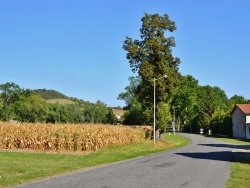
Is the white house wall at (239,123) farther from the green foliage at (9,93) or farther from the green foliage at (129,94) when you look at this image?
the green foliage at (9,93)

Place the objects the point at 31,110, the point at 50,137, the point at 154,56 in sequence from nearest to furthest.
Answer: the point at 50,137
the point at 154,56
the point at 31,110

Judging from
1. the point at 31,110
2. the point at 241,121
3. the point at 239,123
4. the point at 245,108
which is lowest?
the point at 239,123

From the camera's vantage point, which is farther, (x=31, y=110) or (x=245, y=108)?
(x=31, y=110)

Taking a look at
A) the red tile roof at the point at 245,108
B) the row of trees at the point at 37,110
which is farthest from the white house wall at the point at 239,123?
the row of trees at the point at 37,110

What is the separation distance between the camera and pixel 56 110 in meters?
116

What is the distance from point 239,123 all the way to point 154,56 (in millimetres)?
35188

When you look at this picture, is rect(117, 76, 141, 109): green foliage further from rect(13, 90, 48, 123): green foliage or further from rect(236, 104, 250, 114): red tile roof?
rect(236, 104, 250, 114): red tile roof

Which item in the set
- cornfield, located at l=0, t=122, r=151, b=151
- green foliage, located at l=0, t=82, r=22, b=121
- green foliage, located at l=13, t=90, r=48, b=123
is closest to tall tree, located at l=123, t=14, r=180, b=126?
cornfield, located at l=0, t=122, r=151, b=151

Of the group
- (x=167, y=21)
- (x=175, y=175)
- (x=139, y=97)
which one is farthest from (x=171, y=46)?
(x=175, y=175)

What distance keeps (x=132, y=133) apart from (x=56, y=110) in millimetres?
78407

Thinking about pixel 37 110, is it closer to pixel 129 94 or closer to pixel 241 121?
pixel 129 94

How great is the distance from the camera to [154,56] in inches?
1710

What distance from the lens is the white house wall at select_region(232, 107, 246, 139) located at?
69094 millimetres

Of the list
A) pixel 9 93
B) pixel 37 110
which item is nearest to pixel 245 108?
pixel 37 110
